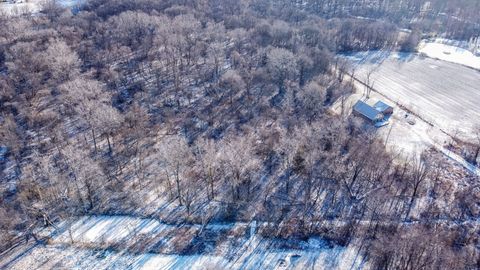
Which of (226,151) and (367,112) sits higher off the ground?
(226,151)

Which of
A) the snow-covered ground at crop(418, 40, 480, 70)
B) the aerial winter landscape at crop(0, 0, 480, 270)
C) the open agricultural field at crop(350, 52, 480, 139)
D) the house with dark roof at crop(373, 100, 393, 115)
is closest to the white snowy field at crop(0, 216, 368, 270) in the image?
the aerial winter landscape at crop(0, 0, 480, 270)

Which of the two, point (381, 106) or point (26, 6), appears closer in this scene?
point (381, 106)

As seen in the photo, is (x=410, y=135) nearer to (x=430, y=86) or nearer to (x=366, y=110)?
(x=366, y=110)

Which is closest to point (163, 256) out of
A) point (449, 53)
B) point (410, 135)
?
point (410, 135)

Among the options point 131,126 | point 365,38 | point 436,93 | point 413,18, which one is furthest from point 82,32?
point 413,18

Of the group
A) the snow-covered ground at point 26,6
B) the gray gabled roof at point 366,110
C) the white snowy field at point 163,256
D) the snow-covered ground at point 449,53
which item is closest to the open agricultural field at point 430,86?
the snow-covered ground at point 449,53

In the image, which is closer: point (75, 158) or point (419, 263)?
point (419, 263)

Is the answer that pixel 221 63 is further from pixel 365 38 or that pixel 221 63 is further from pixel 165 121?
pixel 365 38
